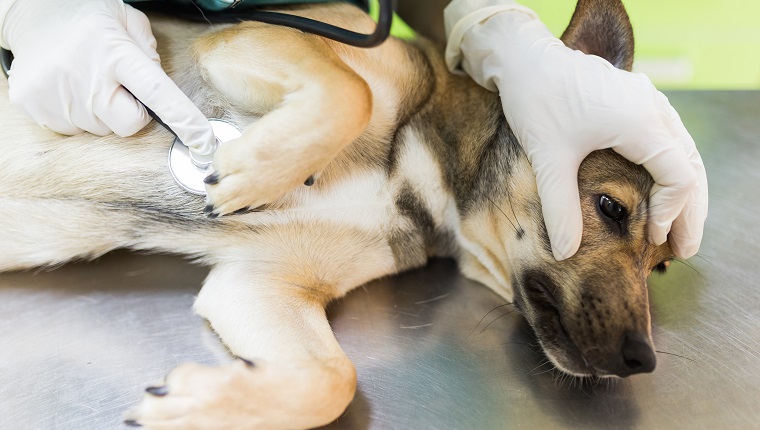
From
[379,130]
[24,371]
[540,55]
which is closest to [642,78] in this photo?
[540,55]

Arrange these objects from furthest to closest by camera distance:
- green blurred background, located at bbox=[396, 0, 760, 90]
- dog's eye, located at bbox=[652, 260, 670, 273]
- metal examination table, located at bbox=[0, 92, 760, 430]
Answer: green blurred background, located at bbox=[396, 0, 760, 90] → dog's eye, located at bbox=[652, 260, 670, 273] → metal examination table, located at bbox=[0, 92, 760, 430]

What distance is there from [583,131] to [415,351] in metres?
0.71

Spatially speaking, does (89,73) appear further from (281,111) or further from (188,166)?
(281,111)

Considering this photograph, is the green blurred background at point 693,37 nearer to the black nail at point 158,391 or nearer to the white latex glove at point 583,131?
the white latex glove at point 583,131

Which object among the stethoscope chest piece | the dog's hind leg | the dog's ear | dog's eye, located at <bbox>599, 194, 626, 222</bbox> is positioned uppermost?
the dog's ear

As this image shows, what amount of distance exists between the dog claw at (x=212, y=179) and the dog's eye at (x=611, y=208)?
997 millimetres

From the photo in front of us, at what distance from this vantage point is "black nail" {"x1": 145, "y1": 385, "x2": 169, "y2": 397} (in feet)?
4.34

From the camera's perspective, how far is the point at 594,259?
1.62 meters

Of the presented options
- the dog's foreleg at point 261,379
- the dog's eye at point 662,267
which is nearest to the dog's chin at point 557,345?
the dog's eye at point 662,267

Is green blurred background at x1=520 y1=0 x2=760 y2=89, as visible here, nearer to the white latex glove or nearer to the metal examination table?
the metal examination table

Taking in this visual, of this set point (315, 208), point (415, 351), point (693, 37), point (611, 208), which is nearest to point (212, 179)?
point (315, 208)

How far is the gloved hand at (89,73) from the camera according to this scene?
57.3 inches

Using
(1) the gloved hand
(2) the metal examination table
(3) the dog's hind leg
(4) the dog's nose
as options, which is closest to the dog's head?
(4) the dog's nose

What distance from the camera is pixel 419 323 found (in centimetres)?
176
